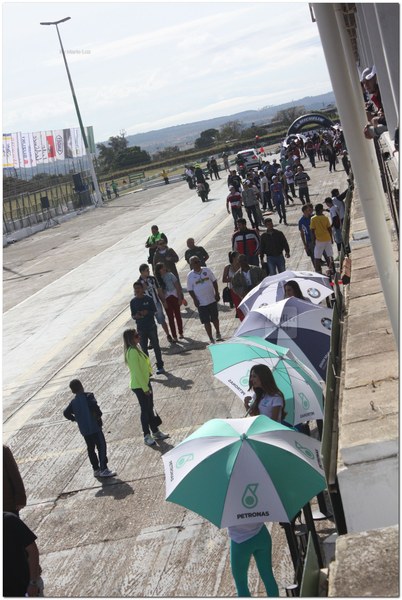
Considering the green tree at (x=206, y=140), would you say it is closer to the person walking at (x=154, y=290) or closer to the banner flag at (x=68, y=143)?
the banner flag at (x=68, y=143)

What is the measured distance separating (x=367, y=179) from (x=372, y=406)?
7.09ft

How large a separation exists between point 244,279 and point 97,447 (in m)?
4.80

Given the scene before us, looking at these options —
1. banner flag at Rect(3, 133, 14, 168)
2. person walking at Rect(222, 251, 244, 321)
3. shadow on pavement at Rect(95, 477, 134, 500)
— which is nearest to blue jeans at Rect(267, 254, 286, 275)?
person walking at Rect(222, 251, 244, 321)

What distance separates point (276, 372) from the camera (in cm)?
918

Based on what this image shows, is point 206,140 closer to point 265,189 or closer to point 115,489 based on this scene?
point 265,189

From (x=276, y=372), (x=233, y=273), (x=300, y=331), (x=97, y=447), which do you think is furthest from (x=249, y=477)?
(x=233, y=273)

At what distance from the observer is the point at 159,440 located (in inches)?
488

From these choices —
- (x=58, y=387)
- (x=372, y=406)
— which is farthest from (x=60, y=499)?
(x=58, y=387)

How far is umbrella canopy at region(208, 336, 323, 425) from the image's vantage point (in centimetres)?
893

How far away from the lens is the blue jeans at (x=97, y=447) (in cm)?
1142

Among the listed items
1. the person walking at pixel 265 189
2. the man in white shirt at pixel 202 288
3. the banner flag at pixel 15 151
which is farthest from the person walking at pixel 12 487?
the banner flag at pixel 15 151

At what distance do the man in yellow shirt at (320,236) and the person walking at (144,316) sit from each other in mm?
4550

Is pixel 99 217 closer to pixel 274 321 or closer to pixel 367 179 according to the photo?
pixel 274 321

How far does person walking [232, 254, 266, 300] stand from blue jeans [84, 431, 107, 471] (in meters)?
4.58
